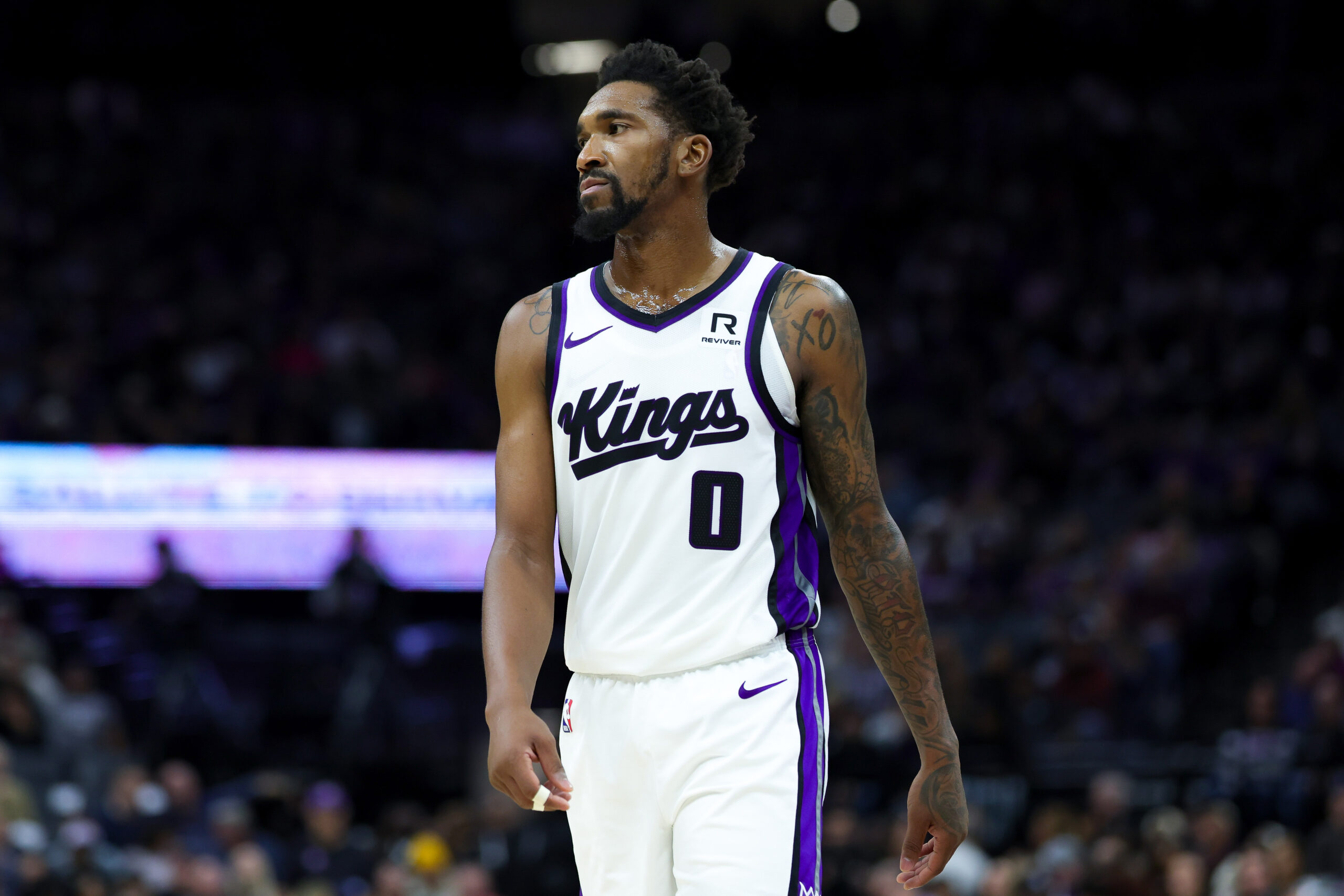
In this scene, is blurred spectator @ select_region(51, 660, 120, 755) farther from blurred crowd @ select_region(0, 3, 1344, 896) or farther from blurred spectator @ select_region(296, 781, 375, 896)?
blurred spectator @ select_region(296, 781, 375, 896)

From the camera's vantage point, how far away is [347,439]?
16250mm

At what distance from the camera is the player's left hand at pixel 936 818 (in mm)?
3883

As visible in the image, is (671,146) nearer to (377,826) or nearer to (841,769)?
(841,769)

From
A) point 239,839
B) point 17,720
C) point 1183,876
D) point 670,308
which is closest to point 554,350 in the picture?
point 670,308

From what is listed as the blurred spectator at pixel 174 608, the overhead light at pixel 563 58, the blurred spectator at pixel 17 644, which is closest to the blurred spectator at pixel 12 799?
the blurred spectator at pixel 17 644

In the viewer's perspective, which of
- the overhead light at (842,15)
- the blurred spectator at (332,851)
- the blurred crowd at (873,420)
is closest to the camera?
the blurred spectator at (332,851)

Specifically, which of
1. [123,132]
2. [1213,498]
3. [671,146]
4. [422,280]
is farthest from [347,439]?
[671,146]

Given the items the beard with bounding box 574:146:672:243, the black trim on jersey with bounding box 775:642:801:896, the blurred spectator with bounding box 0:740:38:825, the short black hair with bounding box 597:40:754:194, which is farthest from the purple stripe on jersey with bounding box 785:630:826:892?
the blurred spectator with bounding box 0:740:38:825

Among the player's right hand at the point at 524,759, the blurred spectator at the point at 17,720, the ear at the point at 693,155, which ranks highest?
the ear at the point at 693,155

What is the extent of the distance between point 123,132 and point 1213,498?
12.6 metres

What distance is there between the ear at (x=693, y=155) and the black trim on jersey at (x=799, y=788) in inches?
26.7

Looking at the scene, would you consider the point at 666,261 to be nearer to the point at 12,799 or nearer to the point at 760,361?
the point at 760,361

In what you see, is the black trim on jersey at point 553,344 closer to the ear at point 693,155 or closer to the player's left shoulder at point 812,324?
the ear at point 693,155

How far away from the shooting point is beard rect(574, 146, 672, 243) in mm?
3830
